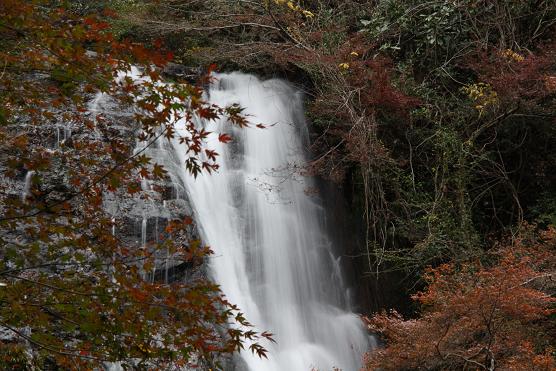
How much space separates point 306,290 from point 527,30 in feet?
23.1

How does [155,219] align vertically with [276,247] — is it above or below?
above

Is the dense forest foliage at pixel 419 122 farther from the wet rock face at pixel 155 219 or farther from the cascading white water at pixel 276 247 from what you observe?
the wet rock face at pixel 155 219

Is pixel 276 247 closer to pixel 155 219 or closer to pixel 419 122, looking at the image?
pixel 155 219

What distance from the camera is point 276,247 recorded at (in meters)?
11.3

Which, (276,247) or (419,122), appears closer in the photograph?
(276,247)

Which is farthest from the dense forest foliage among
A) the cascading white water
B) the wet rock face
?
the wet rock face

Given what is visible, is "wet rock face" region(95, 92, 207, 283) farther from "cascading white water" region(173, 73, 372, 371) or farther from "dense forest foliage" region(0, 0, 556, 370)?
"dense forest foliage" region(0, 0, 556, 370)

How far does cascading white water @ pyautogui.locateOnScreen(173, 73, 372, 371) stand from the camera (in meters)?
10.1

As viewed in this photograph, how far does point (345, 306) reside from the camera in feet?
37.4

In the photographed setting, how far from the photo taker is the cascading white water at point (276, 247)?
10.1 m

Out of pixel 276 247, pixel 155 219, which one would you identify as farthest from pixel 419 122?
pixel 155 219

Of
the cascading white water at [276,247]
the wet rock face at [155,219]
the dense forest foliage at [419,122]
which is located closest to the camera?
the wet rock face at [155,219]

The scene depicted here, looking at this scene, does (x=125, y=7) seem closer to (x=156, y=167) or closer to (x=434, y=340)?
(x=434, y=340)

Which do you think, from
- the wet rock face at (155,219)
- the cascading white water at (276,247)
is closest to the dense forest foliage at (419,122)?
the cascading white water at (276,247)
